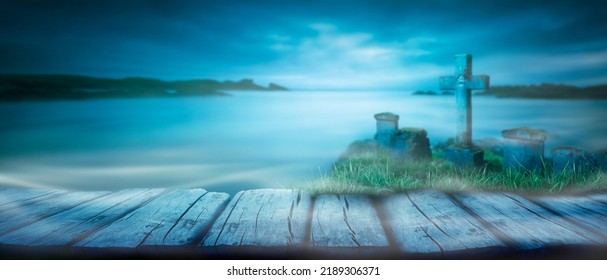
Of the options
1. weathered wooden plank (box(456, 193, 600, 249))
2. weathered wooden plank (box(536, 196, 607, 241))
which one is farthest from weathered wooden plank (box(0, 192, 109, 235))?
weathered wooden plank (box(536, 196, 607, 241))

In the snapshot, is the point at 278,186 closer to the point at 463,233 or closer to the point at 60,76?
the point at 463,233

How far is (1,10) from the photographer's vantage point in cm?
229

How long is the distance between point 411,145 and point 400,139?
0.13 meters

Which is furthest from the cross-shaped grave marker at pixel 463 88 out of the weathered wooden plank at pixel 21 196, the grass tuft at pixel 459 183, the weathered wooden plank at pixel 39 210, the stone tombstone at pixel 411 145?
the weathered wooden plank at pixel 21 196

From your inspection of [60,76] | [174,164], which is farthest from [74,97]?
[174,164]

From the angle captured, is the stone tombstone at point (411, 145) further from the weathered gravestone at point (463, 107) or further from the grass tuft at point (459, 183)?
the grass tuft at point (459, 183)

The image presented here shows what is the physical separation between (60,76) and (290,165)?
7.09ft

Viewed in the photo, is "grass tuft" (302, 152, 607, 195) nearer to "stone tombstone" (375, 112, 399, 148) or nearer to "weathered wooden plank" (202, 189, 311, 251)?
"weathered wooden plank" (202, 189, 311, 251)

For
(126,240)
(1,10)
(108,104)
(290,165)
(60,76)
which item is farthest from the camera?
(290,165)

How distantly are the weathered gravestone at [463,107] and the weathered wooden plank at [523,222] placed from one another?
1426 mm

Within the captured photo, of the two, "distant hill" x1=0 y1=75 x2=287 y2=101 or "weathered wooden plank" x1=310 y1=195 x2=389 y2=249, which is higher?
"distant hill" x1=0 y1=75 x2=287 y2=101

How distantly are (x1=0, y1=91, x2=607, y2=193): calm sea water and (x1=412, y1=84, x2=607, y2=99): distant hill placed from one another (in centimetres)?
6

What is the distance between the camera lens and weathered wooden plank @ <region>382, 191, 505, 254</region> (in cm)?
142

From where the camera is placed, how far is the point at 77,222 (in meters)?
1.72
